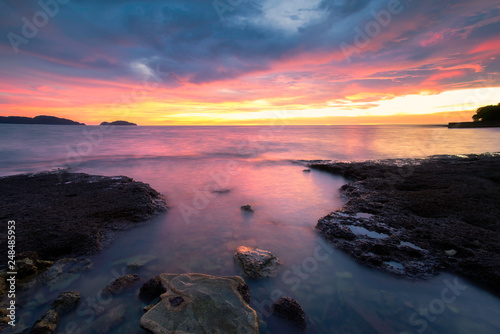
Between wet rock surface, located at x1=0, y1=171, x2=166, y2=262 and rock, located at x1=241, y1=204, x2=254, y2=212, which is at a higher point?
wet rock surface, located at x1=0, y1=171, x2=166, y2=262

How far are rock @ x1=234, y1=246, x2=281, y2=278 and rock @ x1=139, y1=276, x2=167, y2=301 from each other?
5.24ft

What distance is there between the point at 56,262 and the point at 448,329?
705 centimetres

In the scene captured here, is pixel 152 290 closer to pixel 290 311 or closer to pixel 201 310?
pixel 201 310

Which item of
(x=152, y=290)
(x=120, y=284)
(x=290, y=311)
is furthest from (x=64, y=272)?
(x=290, y=311)

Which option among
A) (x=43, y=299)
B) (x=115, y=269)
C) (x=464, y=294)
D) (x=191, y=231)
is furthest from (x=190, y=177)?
(x=464, y=294)

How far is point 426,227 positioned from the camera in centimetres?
550

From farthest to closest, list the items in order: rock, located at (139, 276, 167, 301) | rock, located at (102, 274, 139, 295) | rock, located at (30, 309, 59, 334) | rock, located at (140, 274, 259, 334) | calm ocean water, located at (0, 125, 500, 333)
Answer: rock, located at (102, 274, 139, 295) → rock, located at (139, 276, 167, 301) → calm ocean water, located at (0, 125, 500, 333) → rock, located at (30, 309, 59, 334) → rock, located at (140, 274, 259, 334)

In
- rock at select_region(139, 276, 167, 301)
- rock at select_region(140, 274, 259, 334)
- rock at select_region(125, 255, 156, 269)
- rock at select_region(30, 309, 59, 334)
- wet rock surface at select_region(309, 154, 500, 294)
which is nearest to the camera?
rock at select_region(140, 274, 259, 334)

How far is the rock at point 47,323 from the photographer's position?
3076 mm

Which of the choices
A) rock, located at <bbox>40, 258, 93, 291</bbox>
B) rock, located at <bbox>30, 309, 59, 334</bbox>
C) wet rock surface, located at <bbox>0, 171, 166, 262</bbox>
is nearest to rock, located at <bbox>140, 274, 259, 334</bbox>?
rock, located at <bbox>30, 309, 59, 334</bbox>

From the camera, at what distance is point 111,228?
238 inches

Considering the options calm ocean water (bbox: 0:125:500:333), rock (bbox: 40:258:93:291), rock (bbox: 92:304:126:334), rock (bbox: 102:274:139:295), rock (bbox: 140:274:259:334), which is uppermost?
rock (bbox: 140:274:259:334)

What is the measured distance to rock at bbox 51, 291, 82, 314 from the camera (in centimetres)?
346

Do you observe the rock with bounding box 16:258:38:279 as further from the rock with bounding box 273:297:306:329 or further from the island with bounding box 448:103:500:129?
the island with bounding box 448:103:500:129
